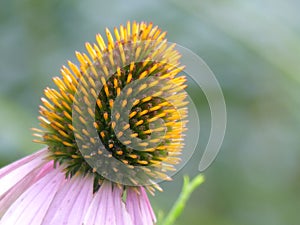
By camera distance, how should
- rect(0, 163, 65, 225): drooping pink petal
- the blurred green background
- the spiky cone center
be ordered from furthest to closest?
the blurred green background < the spiky cone center < rect(0, 163, 65, 225): drooping pink petal

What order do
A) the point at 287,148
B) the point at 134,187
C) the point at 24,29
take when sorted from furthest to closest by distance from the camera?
the point at 287,148 → the point at 24,29 → the point at 134,187

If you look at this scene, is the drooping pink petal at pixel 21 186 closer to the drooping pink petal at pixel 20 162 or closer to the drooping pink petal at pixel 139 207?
the drooping pink petal at pixel 20 162

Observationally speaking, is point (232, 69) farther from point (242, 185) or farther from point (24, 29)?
point (24, 29)

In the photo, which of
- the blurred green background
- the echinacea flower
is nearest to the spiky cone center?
the echinacea flower

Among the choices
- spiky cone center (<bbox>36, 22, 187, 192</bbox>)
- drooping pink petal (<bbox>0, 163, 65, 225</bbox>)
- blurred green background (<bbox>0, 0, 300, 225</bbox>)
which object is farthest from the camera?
blurred green background (<bbox>0, 0, 300, 225</bbox>)

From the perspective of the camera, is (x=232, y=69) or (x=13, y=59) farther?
(x=232, y=69)

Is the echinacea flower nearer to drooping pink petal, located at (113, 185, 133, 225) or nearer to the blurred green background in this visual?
drooping pink petal, located at (113, 185, 133, 225)

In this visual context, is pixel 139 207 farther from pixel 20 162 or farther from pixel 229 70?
pixel 229 70

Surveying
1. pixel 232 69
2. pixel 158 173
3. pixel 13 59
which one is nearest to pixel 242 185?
pixel 232 69
